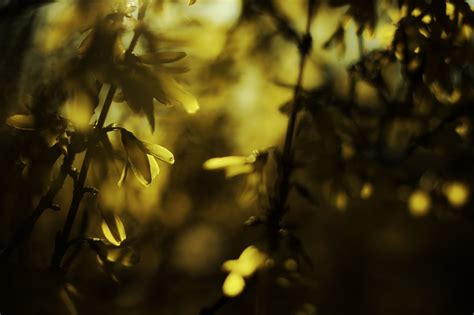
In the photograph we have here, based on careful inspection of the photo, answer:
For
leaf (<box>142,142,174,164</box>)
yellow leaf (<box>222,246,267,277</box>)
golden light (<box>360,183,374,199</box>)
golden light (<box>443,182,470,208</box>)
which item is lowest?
golden light (<box>443,182,470,208</box>)

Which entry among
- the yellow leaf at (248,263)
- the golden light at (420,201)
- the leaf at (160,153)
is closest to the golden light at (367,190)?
the golden light at (420,201)

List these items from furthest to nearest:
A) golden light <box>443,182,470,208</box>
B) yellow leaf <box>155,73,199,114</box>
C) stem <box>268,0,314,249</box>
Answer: golden light <box>443,182,470,208</box> → stem <box>268,0,314,249</box> → yellow leaf <box>155,73,199,114</box>

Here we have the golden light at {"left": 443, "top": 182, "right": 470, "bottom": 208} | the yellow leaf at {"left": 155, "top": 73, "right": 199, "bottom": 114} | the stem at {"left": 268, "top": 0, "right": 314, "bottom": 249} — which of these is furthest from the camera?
the golden light at {"left": 443, "top": 182, "right": 470, "bottom": 208}

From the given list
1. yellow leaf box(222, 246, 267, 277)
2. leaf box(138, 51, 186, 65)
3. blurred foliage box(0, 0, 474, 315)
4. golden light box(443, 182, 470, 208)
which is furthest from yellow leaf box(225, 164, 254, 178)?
golden light box(443, 182, 470, 208)

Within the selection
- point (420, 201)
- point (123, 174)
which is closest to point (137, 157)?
point (123, 174)

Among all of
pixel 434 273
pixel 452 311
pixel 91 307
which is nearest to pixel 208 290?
pixel 91 307

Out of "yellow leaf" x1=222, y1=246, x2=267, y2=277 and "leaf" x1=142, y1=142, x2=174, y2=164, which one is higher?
"leaf" x1=142, y1=142, x2=174, y2=164

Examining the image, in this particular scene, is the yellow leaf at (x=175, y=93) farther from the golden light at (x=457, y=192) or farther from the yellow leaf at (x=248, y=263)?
the golden light at (x=457, y=192)

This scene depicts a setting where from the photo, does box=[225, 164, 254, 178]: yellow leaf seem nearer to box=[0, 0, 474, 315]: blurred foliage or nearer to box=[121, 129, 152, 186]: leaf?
box=[0, 0, 474, 315]: blurred foliage

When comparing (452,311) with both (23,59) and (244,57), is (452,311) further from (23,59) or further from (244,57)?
(23,59)
